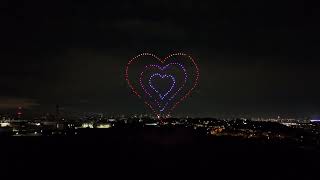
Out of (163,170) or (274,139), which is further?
(274,139)

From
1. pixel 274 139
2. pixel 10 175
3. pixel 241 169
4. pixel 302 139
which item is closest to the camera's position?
pixel 10 175

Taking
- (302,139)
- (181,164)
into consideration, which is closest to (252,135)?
(302,139)

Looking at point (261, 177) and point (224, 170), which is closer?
point (261, 177)

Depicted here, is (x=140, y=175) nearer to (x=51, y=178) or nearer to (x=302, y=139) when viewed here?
(x=51, y=178)

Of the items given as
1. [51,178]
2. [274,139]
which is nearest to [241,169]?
[51,178]

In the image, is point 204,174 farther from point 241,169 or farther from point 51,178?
point 51,178

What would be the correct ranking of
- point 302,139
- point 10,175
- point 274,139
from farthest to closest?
1. point 274,139
2. point 302,139
3. point 10,175

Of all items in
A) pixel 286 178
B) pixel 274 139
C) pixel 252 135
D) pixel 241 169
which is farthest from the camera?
pixel 252 135

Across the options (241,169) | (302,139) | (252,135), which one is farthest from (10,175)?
(252,135)

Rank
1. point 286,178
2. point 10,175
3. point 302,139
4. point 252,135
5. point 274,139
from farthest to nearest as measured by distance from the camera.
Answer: point 252,135
point 274,139
point 302,139
point 10,175
point 286,178
